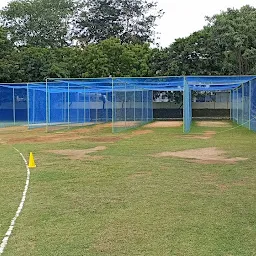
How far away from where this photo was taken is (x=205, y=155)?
426 inches

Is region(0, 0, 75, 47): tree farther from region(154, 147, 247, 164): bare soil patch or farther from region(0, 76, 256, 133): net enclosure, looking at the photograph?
region(154, 147, 247, 164): bare soil patch

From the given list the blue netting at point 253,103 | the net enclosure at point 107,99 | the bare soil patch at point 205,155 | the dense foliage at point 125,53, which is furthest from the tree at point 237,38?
the bare soil patch at point 205,155

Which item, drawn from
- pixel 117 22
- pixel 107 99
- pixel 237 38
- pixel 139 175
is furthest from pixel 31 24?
pixel 139 175

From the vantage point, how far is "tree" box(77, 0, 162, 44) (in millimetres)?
46656

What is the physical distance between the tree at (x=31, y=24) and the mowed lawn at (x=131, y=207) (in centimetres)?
3306

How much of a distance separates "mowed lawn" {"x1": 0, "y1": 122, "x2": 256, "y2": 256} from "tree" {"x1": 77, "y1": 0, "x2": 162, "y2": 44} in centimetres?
3804

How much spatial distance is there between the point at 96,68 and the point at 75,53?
3311 millimetres

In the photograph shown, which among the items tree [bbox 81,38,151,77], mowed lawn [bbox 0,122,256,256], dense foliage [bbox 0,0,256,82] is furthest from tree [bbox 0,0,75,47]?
mowed lawn [bbox 0,122,256,256]

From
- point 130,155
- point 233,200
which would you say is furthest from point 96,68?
point 233,200

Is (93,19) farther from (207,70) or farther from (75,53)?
(207,70)

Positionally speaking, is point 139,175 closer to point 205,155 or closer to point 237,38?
point 205,155

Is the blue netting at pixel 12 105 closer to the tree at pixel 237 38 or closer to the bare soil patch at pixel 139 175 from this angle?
the tree at pixel 237 38

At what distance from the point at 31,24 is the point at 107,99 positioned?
51.2ft

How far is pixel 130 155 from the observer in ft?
35.9
